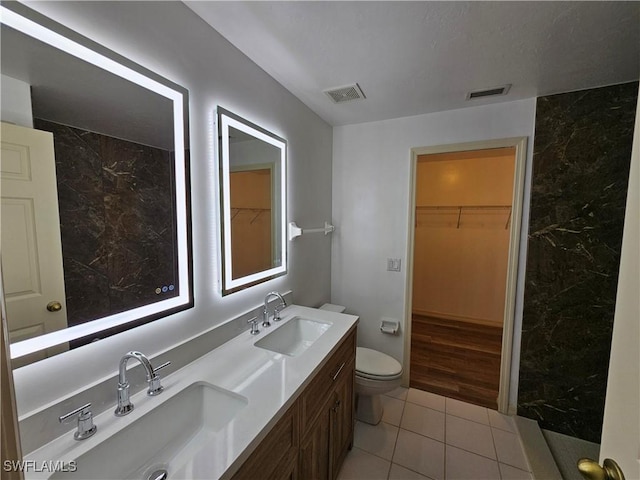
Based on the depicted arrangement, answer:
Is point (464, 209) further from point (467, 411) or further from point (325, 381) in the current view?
point (325, 381)

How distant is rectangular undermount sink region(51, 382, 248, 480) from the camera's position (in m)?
0.73

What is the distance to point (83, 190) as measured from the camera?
0.86m

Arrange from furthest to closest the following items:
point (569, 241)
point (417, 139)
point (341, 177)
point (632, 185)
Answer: point (341, 177) < point (417, 139) < point (569, 241) < point (632, 185)

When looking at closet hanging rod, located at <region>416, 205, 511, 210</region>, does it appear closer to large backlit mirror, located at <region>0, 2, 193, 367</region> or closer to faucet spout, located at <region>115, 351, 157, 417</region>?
large backlit mirror, located at <region>0, 2, 193, 367</region>

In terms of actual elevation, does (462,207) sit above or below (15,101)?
below

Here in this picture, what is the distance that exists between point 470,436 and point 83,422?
2.28 meters

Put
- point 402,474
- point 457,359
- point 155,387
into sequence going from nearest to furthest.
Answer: point 155,387
point 402,474
point 457,359

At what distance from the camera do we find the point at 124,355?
923mm

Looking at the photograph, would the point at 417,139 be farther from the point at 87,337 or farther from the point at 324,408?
the point at 87,337

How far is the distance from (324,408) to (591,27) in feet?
7.09

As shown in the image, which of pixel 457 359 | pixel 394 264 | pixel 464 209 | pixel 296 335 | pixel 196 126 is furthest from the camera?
pixel 464 209

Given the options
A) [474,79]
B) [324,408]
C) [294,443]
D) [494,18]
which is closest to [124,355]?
[294,443]

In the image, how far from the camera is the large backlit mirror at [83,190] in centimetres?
72

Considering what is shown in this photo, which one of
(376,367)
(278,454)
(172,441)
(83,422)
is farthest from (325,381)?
(83,422)
